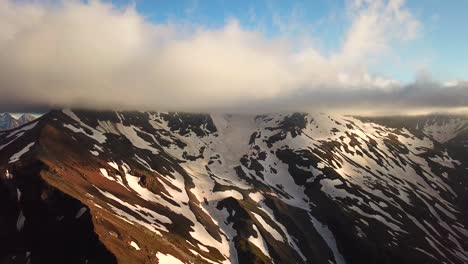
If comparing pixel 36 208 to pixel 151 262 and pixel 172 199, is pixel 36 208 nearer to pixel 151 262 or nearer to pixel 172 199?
pixel 151 262

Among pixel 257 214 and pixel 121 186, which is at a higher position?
pixel 121 186

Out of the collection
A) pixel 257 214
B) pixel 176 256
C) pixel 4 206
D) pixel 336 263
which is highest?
pixel 4 206

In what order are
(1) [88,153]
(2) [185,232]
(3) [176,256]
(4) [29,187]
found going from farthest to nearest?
(1) [88,153] → (2) [185,232] → (4) [29,187] → (3) [176,256]

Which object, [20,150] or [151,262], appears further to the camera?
[20,150]

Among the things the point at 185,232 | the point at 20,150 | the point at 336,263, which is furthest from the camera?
the point at 336,263

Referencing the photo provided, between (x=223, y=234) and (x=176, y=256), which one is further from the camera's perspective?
(x=223, y=234)

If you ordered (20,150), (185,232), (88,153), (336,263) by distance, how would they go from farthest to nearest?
(88,153) < (336,263) < (20,150) < (185,232)

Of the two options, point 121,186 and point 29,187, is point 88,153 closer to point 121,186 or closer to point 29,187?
point 121,186

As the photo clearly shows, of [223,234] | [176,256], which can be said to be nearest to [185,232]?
[223,234]

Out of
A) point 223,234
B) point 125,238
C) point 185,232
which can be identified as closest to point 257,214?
point 223,234

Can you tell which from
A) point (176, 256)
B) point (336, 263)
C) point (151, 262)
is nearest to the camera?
point (151, 262)
